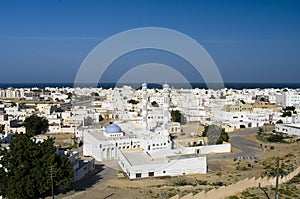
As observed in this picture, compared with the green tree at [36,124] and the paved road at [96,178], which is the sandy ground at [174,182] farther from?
the green tree at [36,124]

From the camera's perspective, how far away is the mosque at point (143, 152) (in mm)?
16703

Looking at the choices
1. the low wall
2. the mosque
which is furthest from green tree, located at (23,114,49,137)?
the low wall

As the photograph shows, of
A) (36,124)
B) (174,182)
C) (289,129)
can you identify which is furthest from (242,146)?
(36,124)

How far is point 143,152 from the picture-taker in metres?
19.1

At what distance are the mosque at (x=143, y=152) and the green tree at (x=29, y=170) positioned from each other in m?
4.24

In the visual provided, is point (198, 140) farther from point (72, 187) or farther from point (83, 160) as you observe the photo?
point (72, 187)

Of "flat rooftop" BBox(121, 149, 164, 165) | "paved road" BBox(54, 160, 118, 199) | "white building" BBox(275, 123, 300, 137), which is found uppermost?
"white building" BBox(275, 123, 300, 137)

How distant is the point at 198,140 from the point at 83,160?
887 cm

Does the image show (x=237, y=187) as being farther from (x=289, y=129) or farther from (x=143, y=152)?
(x=289, y=129)

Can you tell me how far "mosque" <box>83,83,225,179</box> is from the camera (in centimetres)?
1670

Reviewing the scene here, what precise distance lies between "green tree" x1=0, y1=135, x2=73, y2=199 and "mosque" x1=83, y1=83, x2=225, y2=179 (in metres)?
4.24

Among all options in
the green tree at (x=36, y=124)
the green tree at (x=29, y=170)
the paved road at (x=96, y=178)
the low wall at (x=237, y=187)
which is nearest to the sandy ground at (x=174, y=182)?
the paved road at (x=96, y=178)

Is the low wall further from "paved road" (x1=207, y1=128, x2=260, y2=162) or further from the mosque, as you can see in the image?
"paved road" (x1=207, y1=128, x2=260, y2=162)

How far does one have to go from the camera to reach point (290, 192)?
1286 centimetres
